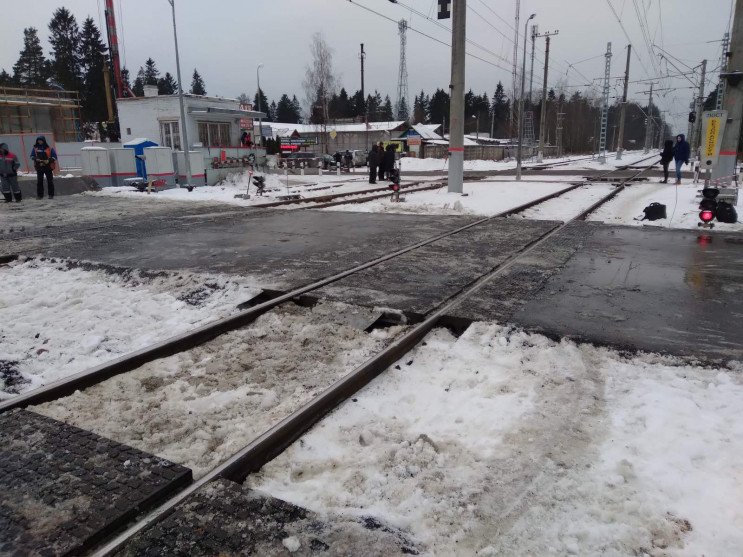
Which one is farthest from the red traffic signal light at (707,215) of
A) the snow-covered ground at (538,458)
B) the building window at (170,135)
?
the building window at (170,135)

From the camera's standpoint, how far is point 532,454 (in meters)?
3.25

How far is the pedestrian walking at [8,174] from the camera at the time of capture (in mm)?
17500

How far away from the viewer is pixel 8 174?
17.8m

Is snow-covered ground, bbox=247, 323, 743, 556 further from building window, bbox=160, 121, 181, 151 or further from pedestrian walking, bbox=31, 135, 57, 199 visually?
building window, bbox=160, 121, 181, 151

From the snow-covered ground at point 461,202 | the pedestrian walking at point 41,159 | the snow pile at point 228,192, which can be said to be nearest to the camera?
the snow-covered ground at point 461,202

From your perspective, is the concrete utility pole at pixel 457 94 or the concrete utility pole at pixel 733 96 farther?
the concrete utility pole at pixel 457 94

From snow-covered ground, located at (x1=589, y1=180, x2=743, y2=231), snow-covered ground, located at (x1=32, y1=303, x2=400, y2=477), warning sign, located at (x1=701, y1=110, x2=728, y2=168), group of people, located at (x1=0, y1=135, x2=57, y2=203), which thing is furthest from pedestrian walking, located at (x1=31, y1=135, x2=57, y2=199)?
warning sign, located at (x1=701, y1=110, x2=728, y2=168)

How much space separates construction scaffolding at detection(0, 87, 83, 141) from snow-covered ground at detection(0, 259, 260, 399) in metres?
46.8

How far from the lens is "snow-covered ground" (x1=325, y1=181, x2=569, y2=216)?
50.6ft

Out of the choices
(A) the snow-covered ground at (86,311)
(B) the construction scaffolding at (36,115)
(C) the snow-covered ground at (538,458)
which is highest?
(B) the construction scaffolding at (36,115)

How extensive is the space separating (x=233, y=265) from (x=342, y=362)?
395cm

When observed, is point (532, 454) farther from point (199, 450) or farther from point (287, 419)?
point (199, 450)

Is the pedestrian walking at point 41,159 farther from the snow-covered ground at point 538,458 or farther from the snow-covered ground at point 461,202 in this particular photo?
the snow-covered ground at point 538,458

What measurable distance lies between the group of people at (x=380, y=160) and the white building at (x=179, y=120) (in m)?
9.32
